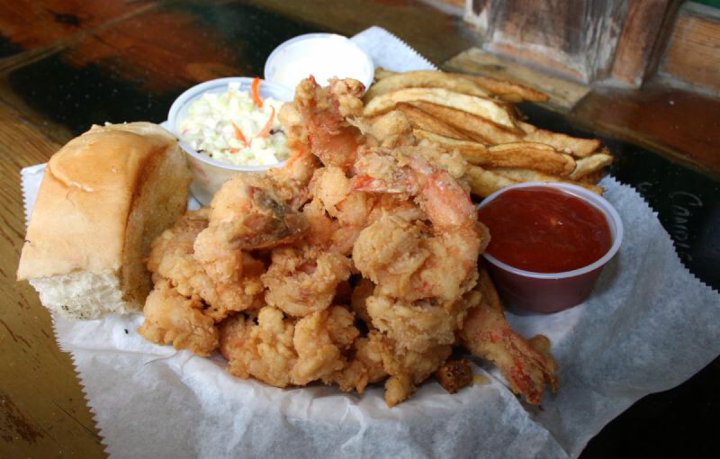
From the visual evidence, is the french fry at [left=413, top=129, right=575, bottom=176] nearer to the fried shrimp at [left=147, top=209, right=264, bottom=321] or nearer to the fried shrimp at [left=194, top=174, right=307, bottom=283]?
the fried shrimp at [left=194, top=174, right=307, bottom=283]

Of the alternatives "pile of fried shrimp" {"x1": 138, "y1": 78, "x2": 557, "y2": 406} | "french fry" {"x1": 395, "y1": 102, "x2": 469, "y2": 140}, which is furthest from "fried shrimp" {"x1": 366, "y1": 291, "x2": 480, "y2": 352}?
"french fry" {"x1": 395, "y1": 102, "x2": 469, "y2": 140}

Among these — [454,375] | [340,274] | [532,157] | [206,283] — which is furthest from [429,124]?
[206,283]

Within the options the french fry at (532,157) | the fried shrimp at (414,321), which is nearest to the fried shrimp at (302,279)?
the fried shrimp at (414,321)

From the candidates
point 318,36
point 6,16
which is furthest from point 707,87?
point 6,16

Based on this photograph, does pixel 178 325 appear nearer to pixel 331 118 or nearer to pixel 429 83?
pixel 331 118

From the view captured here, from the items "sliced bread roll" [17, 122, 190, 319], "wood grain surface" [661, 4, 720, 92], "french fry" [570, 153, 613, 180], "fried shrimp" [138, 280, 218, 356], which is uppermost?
"sliced bread roll" [17, 122, 190, 319]

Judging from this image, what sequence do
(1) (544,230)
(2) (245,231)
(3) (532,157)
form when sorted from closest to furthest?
(2) (245,231)
(1) (544,230)
(3) (532,157)
